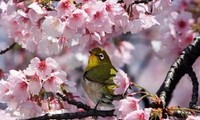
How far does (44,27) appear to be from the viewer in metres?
3.45

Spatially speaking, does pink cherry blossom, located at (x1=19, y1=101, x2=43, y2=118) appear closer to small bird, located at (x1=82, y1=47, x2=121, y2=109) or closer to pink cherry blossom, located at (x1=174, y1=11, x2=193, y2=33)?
small bird, located at (x1=82, y1=47, x2=121, y2=109)

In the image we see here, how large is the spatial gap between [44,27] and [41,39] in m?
0.22

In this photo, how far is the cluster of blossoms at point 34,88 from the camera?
11.0ft

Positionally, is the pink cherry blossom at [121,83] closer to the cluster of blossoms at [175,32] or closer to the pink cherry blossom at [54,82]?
the pink cherry blossom at [54,82]

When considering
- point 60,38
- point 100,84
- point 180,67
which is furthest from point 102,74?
point 180,67

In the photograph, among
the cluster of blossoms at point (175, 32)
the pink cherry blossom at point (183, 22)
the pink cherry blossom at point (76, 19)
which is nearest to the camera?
the pink cherry blossom at point (76, 19)

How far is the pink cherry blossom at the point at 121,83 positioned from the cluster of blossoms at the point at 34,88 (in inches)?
13.9

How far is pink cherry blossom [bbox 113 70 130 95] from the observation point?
3.22m

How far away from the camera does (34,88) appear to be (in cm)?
331

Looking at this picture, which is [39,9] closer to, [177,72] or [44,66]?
[44,66]

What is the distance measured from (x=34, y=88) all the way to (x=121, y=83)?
0.48m

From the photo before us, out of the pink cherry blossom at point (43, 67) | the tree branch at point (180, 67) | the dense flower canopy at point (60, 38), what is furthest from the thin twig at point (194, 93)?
the pink cherry blossom at point (43, 67)

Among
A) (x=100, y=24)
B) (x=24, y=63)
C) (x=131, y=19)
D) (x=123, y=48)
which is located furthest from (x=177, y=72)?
(x=24, y=63)

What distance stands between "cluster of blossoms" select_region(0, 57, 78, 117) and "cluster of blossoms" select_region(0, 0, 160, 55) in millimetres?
196
